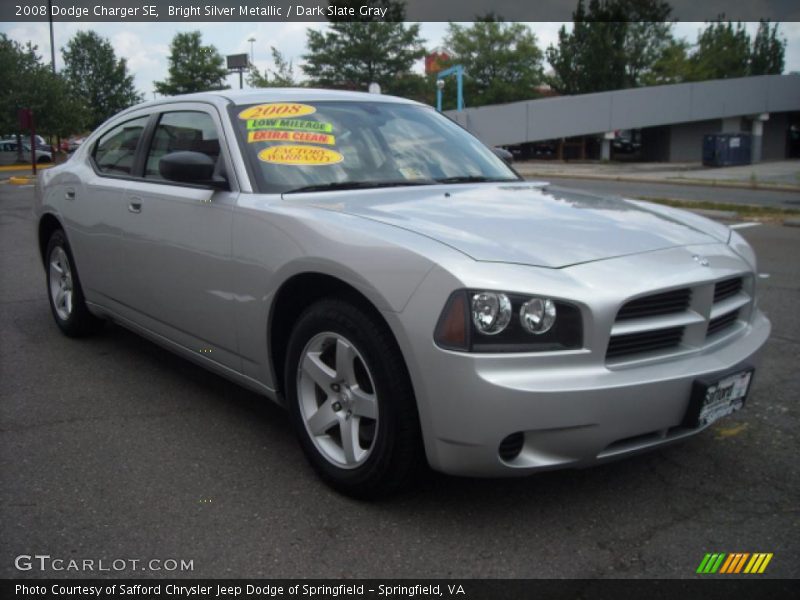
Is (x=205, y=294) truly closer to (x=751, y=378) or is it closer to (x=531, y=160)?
(x=751, y=378)

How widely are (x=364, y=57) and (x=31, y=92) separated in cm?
2910

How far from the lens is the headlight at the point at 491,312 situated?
99.2 inches

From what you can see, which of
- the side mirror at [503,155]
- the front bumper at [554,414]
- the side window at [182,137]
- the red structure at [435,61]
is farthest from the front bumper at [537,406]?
the red structure at [435,61]

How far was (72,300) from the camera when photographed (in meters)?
5.16

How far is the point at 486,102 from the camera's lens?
6575 cm

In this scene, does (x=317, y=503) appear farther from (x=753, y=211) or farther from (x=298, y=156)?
(x=753, y=211)

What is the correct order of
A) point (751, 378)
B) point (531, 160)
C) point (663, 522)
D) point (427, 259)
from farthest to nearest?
point (531, 160), point (751, 378), point (663, 522), point (427, 259)

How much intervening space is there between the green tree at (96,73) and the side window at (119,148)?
169 feet

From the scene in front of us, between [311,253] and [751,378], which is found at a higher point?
[311,253]

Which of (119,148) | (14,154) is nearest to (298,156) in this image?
(119,148)

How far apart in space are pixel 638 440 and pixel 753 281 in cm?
104
